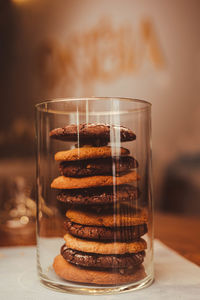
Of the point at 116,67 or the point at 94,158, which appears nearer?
the point at 94,158

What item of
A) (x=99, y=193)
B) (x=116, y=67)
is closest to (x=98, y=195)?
(x=99, y=193)

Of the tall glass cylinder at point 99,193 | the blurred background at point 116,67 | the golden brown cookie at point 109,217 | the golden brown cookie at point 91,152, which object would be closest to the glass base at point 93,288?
the tall glass cylinder at point 99,193

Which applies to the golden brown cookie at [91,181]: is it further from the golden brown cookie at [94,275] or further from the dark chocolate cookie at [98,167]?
the golden brown cookie at [94,275]

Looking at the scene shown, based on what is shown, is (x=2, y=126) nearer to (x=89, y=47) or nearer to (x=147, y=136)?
(x=89, y=47)

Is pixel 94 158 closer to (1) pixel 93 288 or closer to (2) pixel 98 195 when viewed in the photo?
(2) pixel 98 195

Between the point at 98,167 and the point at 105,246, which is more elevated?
the point at 98,167

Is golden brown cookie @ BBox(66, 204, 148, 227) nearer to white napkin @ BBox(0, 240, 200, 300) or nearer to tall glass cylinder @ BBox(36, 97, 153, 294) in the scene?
tall glass cylinder @ BBox(36, 97, 153, 294)

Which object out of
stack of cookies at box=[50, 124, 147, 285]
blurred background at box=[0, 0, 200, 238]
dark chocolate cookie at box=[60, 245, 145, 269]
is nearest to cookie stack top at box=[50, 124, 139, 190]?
stack of cookies at box=[50, 124, 147, 285]
